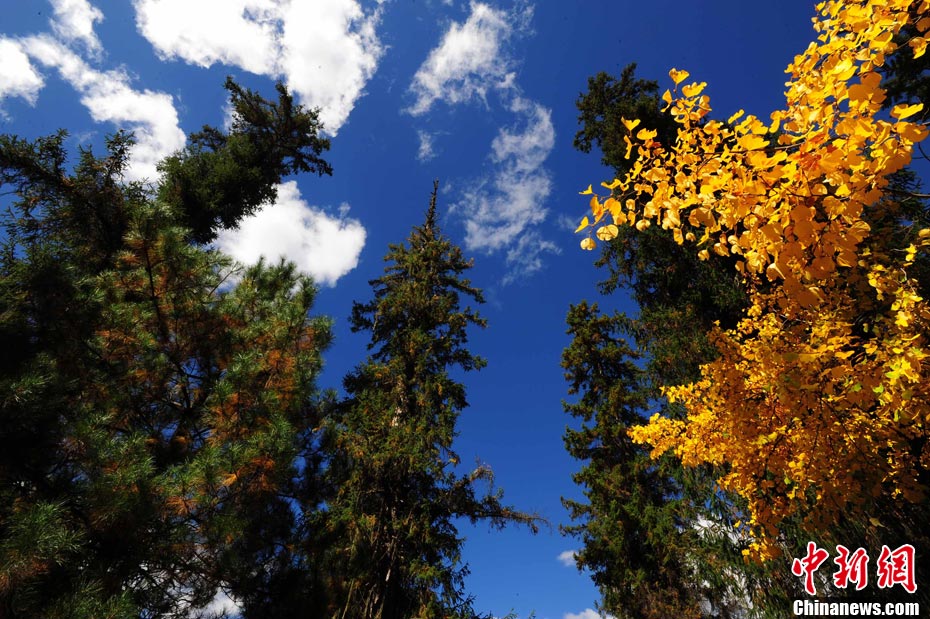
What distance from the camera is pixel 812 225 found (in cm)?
157

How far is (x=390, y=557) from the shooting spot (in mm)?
7523

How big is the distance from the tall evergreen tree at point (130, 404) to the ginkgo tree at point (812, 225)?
166 inches

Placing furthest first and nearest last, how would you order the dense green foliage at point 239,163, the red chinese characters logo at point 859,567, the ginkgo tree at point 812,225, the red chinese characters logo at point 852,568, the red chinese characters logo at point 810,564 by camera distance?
1. the dense green foliage at point 239,163
2. the red chinese characters logo at point 810,564
3. the red chinese characters logo at point 852,568
4. the red chinese characters logo at point 859,567
5. the ginkgo tree at point 812,225

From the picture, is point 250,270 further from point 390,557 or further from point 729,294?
point 729,294

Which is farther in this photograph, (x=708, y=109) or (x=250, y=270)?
(x=250, y=270)

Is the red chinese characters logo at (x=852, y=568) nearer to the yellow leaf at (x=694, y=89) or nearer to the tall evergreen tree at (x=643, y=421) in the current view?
the tall evergreen tree at (x=643, y=421)

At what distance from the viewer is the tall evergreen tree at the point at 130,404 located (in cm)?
318

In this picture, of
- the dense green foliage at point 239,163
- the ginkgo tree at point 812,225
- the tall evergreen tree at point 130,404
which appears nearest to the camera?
the ginkgo tree at point 812,225

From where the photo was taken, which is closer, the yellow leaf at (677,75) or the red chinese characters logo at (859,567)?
the yellow leaf at (677,75)

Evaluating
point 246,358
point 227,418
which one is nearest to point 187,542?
point 227,418

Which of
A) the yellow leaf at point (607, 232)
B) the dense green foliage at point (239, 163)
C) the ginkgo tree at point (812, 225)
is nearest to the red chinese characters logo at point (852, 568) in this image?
the ginkgo tree at point (812, 225)

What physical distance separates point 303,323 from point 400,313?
17.8 ft

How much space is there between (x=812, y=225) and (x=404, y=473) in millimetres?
8215

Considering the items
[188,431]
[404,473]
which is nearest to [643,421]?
[404,473]
